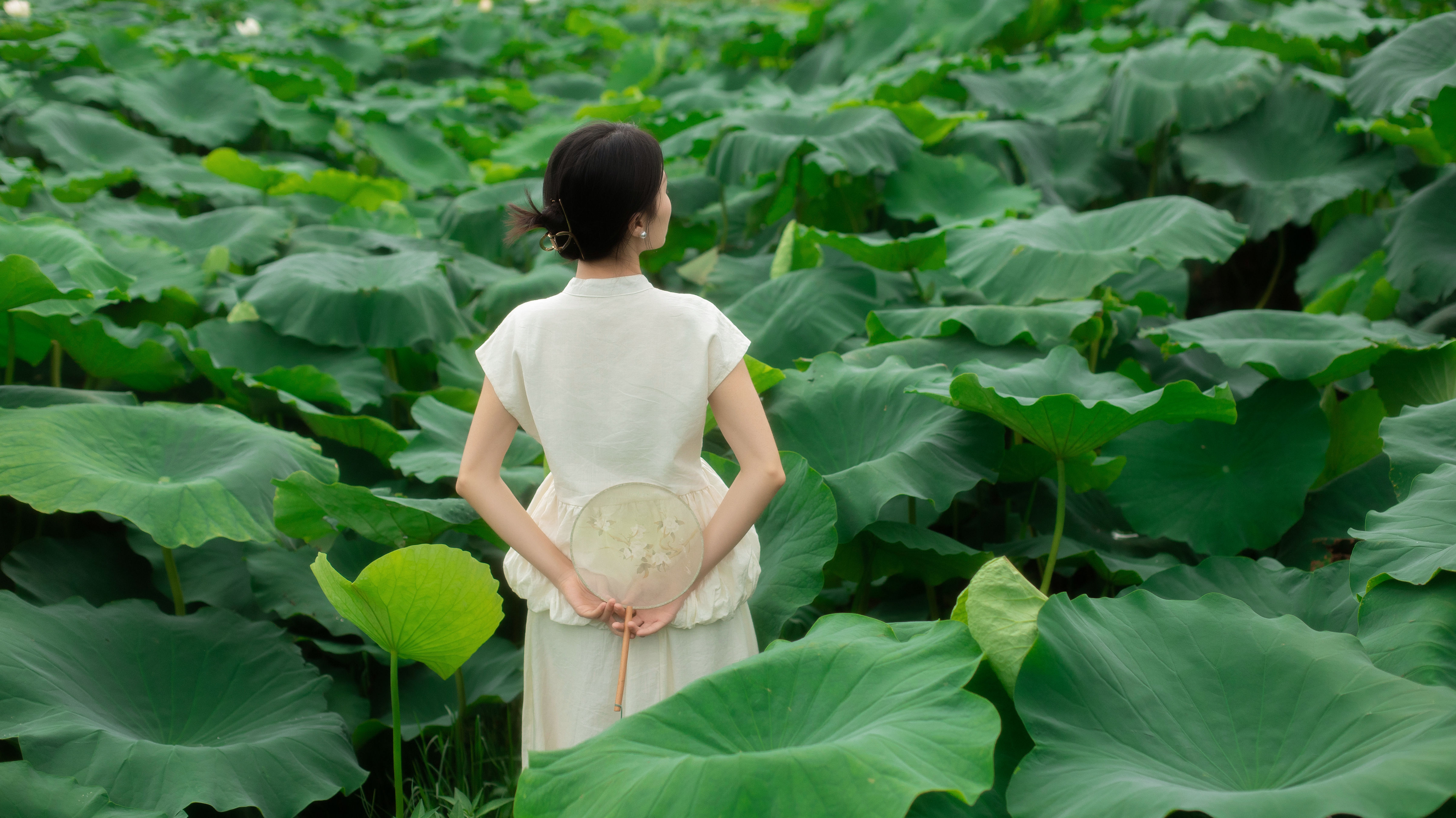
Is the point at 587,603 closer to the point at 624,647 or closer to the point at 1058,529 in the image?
the point at 624,647

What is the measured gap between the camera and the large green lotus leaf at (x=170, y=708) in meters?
1.42

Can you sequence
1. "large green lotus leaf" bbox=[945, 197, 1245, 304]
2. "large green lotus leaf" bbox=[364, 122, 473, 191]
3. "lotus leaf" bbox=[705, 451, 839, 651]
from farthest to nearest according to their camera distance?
"large green lotus leaf" bbox=[364, 122, 473, 191] → "large green lotus leaf" bbox=[945, 197, 1245, 304] → "lotus leaf" bbox=[705, 451, 839, 651]

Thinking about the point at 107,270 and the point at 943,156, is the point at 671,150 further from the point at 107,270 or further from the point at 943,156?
the point at 107,270

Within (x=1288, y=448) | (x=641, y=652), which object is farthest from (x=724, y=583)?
(x=1288, y=448)

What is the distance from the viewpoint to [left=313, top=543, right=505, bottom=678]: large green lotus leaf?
1.33m

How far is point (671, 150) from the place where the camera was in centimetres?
349

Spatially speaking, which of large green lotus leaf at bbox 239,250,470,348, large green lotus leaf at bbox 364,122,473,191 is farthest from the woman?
large green lotus leaf at bbox 364,122,473,191

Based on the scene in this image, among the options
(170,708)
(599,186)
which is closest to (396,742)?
(170,708)

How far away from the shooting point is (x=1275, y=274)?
3338mm

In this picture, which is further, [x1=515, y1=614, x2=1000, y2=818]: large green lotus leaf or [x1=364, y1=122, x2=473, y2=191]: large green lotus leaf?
[x1=364, y1=122, x2=473, y2=191]: large green lotus leaf

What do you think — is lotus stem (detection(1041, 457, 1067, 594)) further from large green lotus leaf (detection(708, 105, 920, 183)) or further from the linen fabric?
large green lotus leaf (detection(708, 105, 920, 183))

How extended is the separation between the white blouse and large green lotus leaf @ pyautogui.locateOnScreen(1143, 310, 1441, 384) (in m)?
1.28

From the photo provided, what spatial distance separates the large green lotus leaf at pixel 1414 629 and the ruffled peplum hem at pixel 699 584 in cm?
81

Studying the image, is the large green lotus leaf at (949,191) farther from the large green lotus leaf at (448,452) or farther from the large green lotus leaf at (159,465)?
the large green lotus leaf at (159,465)
